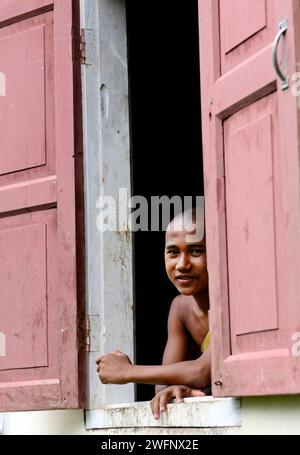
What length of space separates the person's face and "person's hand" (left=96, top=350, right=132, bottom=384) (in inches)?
12.4

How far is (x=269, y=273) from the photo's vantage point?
378 cm

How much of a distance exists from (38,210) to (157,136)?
154 centimetres

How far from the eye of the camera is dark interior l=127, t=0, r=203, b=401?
591cm

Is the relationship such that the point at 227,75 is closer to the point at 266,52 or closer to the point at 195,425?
the point at 266,52

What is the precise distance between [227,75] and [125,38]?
1.01 m

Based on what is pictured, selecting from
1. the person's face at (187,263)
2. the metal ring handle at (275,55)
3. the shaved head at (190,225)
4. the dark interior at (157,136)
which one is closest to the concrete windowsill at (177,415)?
the person's face at (187,263)

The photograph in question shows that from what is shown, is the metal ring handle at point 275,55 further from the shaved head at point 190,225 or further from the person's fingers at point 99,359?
the person's fingers at point 99,359

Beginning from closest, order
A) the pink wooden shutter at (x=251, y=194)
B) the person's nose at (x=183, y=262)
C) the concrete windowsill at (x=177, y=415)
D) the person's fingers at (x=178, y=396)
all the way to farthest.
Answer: the pink wooden shutter at (x=251, y=194) < the concrete windowsill at (x=177, y=415) < the person's fingers at (x=178, y=396) < the person's nose at (x=183, y=262)

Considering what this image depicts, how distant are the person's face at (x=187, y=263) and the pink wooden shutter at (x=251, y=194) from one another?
1.72ft

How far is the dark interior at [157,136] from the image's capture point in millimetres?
5914

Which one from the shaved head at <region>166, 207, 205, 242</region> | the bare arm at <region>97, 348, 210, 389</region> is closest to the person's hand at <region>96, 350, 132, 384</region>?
the bare arm at <region>97, 348, 210, 389</region>

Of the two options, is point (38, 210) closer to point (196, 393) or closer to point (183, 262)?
point (183, 262)

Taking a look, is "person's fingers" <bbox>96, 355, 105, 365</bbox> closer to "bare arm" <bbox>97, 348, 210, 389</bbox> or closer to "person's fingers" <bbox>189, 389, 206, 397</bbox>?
"bare arm" <bbox>97, 348, 210, 389</bbox>

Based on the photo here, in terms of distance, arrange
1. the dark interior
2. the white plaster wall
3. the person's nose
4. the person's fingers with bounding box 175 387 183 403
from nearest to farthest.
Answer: the white plaster wall, the person's fingers with bounding box 175 387 183 403, the person's nose, the dark interior
